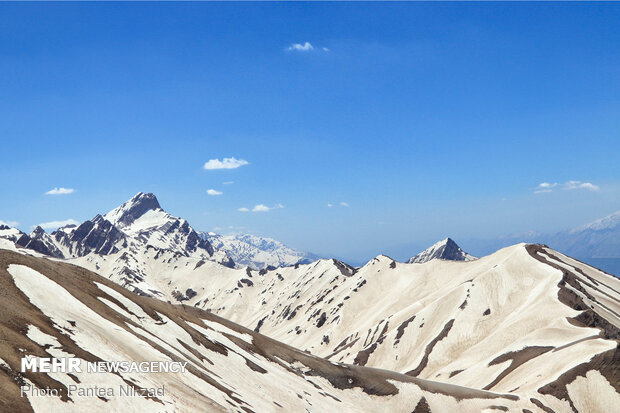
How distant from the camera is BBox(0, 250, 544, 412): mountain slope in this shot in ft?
148

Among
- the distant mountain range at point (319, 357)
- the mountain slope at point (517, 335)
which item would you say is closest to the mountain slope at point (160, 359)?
the distant mountain range at point (319, 357)

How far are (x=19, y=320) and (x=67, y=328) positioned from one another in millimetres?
6257

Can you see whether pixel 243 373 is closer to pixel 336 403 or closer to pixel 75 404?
pixel 336 403

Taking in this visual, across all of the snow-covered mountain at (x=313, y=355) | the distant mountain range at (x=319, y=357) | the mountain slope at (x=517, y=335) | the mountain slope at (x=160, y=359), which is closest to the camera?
the mountain slope at (x=160, y=359)

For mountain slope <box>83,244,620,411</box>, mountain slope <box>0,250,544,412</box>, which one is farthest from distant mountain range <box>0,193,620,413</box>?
mountain slope <box>83,244,620,411</box>

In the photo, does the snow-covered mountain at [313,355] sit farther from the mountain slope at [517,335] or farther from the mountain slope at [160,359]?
the mountain slope at [517,335]

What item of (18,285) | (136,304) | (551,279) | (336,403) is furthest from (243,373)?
(551,279)

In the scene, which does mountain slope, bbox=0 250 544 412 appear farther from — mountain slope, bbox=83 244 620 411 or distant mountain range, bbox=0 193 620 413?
mountain slope, bbox=83 244 620 411

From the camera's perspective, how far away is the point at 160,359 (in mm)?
61875

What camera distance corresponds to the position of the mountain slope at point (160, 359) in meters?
45.0

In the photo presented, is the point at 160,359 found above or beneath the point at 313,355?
above

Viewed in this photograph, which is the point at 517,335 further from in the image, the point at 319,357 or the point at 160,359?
the point at 160,359

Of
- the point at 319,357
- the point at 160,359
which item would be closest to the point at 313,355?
the point at 319,357

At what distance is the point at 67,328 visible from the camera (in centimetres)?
5628
